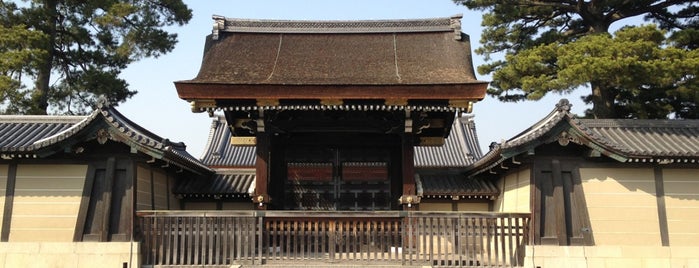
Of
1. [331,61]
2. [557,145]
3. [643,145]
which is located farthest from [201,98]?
[643,145]

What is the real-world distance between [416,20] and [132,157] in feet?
28.2

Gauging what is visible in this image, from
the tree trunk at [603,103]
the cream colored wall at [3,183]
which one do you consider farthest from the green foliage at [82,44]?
the tree trunk at [603,103]

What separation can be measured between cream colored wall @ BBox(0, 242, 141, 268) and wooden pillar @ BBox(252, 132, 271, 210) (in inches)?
113

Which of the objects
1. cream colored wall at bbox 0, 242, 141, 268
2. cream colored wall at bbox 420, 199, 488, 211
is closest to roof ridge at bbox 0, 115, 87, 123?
cream colored wall at bbox 0, 242, 141, 268

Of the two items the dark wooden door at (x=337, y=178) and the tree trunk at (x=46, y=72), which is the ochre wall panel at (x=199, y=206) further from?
the tree trunk at (x=46, y=72)

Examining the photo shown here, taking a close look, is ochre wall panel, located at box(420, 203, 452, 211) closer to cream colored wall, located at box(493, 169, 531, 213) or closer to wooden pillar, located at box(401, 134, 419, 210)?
cream colored wall, located at box(493, 169, 531, 213)

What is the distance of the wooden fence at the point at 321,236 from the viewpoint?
11.9 m

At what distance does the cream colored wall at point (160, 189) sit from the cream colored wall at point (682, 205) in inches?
471

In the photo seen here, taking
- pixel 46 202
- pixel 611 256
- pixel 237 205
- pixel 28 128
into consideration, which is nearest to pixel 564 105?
pixel 611 256

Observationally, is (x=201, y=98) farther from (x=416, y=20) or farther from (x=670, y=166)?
(x=670, y=166)

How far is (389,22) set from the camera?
16484mm

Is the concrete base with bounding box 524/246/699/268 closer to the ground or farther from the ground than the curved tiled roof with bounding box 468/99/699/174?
closer to the ground

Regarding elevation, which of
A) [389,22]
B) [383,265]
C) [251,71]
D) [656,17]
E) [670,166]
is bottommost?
[383,265]

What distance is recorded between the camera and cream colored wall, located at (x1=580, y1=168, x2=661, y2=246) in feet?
40.7
